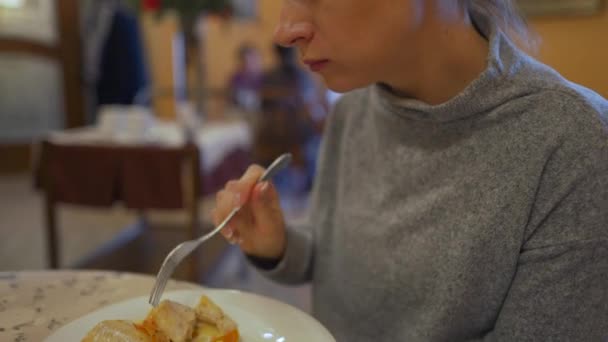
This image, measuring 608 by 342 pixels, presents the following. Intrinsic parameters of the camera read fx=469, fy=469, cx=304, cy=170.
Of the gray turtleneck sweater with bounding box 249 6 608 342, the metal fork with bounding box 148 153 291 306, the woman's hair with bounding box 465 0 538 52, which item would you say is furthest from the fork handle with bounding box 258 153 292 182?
the woman's hair with bounding box 465 0 538 52

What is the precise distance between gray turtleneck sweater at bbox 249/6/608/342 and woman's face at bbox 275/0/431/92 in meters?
0.09

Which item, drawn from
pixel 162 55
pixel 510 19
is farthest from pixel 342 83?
pixel 162 55

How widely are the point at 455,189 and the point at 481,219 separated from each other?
5cm

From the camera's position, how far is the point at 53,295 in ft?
1.74

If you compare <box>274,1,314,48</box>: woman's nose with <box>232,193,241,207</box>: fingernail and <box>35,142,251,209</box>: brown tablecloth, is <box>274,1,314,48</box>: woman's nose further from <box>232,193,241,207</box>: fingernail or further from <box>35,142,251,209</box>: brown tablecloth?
<box>35,142,251,209</box>: brown tablecloth

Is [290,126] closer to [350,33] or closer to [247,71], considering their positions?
[247,71]

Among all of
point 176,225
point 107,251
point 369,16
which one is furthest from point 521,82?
point 176,225

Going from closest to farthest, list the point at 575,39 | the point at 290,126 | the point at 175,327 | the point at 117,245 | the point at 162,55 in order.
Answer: the point at 175,327 < the point at 575,39 < the point at 117,245 < the point at 290,126 < the point at 162,55

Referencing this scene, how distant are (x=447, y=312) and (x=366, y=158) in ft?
0.85

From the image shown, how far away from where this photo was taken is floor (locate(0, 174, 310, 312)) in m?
2.07

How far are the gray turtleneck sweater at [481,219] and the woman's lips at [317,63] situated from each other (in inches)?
5.1

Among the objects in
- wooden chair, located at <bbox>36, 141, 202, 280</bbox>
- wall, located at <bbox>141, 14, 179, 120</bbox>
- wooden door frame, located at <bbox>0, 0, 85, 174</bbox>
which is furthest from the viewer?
wall, located at <bbox>141, 14, 179, 120</bbox>

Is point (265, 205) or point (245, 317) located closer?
point (245, 317)

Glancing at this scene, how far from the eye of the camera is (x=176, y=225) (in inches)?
111
